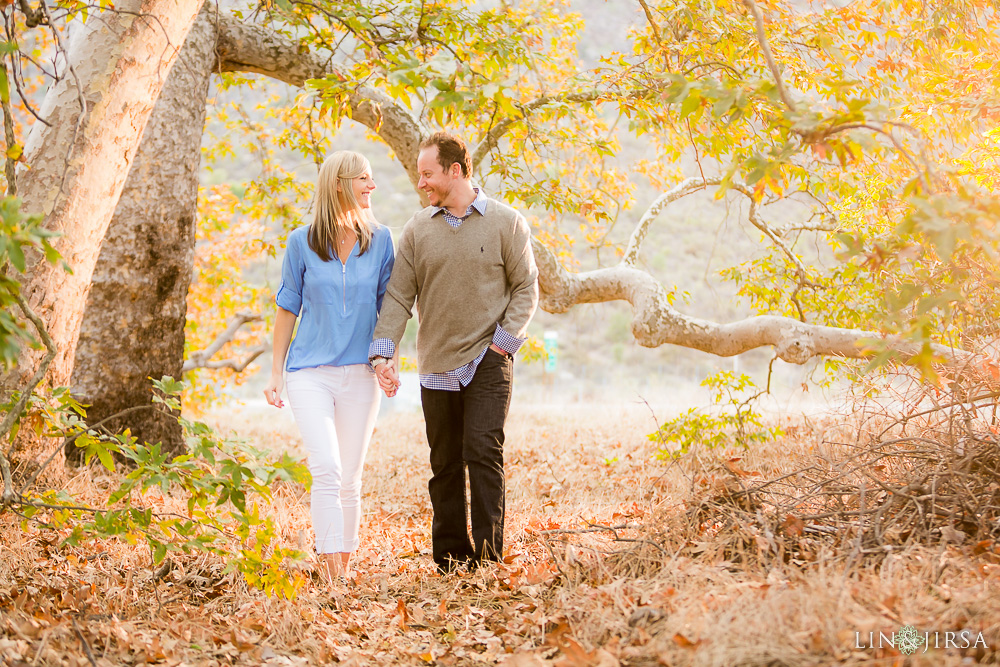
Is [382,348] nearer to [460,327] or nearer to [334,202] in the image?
[460,327]

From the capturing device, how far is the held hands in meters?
3.54

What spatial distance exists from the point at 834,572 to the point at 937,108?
11.4ft

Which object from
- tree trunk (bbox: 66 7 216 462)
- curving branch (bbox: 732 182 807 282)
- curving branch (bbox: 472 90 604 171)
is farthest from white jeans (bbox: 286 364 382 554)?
curving branch (bbox: 732 182 807 282)

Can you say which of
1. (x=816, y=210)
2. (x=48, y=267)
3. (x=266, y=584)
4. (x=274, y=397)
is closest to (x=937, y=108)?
(x=816, y=210)

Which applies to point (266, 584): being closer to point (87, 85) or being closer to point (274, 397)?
point (274, 397)

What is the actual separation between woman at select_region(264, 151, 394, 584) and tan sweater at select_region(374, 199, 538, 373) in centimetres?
15

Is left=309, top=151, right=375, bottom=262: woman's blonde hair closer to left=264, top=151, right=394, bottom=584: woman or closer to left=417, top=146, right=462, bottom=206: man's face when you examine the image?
left=264, top=151, right=394, bottom=584: woman

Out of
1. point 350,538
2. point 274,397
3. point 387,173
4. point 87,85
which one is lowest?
point 350,538

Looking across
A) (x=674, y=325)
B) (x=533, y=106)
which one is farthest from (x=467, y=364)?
(x=674, y=325)

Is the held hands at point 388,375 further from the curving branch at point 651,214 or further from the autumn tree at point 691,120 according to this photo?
the curving branch at point 651,214

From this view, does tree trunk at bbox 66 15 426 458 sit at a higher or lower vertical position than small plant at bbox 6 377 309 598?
higher

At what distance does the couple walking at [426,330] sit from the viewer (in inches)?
140

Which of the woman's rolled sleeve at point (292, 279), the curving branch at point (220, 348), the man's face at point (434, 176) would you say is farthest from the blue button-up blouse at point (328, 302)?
the curving branch at point (220, 348)

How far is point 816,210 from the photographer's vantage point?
21.9ft
